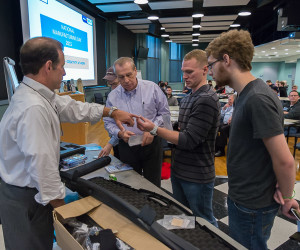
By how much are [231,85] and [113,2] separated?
5883mm

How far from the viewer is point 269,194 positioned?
1.01 m

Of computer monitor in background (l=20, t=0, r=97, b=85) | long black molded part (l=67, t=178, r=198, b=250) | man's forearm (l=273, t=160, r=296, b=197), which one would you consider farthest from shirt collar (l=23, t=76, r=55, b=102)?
computer monitor in background (l=20, t=0, r=97, b=85)

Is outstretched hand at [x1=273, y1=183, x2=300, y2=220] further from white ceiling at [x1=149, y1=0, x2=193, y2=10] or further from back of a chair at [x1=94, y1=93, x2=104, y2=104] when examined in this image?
back of a chair at [x1=94, y1=93, x2=104, y2=104]

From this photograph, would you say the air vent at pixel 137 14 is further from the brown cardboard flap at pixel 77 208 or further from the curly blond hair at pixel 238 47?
the brown cardboard flap at pixel 77 208

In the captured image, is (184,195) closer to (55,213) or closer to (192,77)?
(192,77)

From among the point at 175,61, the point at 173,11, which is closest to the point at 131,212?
the point at 173,11

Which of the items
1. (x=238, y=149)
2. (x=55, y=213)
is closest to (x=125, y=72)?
(x=238, y=149)

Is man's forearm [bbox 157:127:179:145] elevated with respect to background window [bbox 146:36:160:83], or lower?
lower

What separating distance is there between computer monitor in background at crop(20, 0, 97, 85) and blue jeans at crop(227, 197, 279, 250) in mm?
3177

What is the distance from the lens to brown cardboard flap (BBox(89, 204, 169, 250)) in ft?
2.37

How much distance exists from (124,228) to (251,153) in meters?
0.60

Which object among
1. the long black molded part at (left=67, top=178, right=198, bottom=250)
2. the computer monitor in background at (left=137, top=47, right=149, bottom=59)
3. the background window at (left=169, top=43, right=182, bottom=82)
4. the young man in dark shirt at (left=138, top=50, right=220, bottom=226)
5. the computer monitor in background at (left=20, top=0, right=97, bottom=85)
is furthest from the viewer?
the background window at (left=169, top=43, right=182, bottom=82)

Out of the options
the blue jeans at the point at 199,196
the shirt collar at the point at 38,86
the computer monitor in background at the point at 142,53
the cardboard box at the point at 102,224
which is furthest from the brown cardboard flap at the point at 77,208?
the computer monitor in background at the point at 142,53

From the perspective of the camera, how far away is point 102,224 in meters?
0.84
